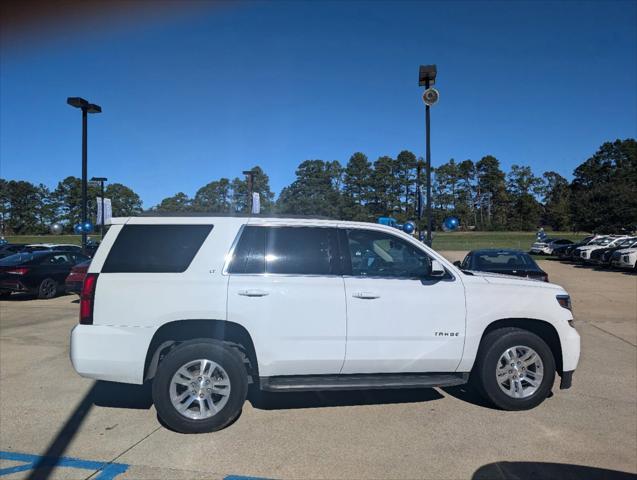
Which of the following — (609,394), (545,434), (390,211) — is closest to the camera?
(545,434)

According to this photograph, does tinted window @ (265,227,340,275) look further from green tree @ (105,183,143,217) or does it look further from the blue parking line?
green tree @ (105,183,143,217)

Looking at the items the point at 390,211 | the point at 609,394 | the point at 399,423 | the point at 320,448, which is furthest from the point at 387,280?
the point at 390,211

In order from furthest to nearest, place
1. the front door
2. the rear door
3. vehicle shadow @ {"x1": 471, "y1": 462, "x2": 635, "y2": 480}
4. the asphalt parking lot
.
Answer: the front door, the rear door, the asphalt parking lot, vehicle shadow @ {"x1": 471, "y1": 462, "x2": 635, "y2": 480}

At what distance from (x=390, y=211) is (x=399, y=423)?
8279 centimetres

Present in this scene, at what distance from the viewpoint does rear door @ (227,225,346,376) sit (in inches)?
169

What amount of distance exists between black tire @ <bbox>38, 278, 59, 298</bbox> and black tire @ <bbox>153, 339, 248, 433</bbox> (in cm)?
1105

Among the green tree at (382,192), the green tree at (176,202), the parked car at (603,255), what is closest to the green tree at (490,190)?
the green tree at (382,192)

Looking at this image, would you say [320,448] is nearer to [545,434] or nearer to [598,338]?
[545,434]

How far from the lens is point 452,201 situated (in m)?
111

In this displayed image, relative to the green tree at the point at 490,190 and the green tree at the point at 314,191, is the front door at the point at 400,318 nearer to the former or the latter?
the green tree at the point at 314,191

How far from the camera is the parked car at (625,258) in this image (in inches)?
890

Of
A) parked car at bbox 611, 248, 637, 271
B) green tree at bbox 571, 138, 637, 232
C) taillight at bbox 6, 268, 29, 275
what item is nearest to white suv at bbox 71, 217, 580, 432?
taillight at bbox 6, 268, 29, 275

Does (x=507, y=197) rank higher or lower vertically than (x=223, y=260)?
higher

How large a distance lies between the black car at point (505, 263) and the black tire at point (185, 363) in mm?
6348
